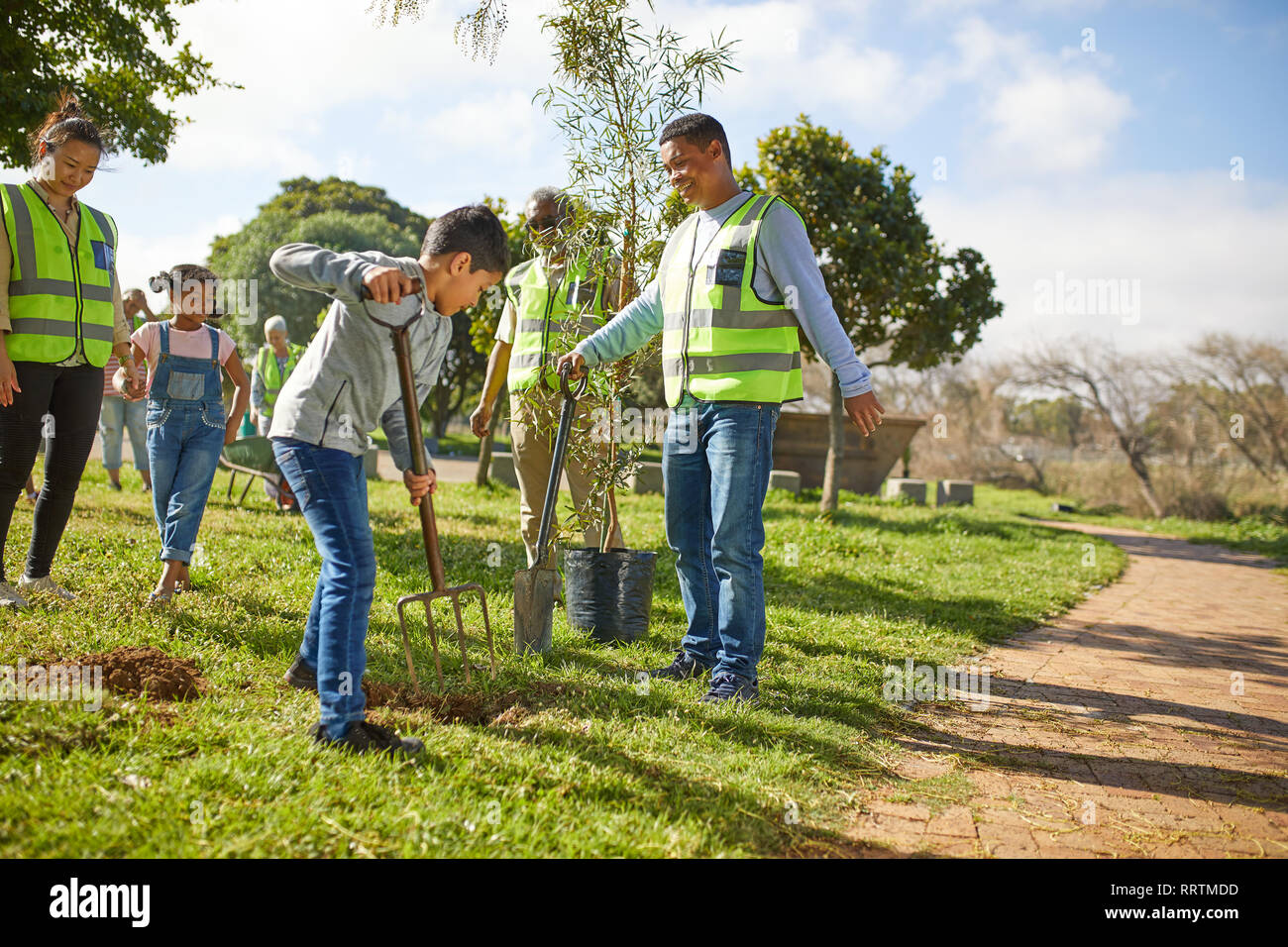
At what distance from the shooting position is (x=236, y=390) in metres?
4.83

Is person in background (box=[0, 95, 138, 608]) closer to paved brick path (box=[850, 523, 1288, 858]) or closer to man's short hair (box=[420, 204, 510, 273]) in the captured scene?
man's short hair (box=[420, 204, 510, 273])

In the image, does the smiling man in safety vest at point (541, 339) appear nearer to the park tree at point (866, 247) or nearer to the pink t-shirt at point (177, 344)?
the pink t-shirt at point (177, 344)

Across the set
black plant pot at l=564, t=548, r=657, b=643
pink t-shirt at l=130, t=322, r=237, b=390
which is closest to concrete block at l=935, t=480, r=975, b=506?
black plant pot at l=564, t=548, r=657, b=643

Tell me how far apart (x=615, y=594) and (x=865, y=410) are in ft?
5.26

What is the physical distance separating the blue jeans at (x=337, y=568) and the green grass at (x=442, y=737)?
169 mm

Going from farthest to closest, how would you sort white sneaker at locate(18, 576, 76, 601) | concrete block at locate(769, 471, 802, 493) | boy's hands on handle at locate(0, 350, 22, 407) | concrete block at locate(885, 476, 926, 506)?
concrete block at locate(885, 476, 926, 506)
concrete block at locate(769, 471, 802, 493)
white sneaker at locate(18, 576, 76, 601)
boy's hands on handle at locate(0, 350, 22, 407)

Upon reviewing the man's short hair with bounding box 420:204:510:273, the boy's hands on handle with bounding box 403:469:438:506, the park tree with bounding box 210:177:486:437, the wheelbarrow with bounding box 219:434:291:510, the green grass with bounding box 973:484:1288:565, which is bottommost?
the green grass with bounding box 973:484:1288:565

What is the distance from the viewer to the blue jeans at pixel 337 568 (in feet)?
8.55

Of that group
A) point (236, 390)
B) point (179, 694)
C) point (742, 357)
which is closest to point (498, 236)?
point (742, 357)

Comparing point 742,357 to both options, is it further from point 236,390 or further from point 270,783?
point 236,390

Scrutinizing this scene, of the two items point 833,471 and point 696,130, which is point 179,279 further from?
point 833,471

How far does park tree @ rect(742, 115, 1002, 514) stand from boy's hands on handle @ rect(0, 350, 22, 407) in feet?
28.9

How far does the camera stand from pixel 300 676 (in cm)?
321

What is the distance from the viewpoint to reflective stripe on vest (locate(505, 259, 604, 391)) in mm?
4488
